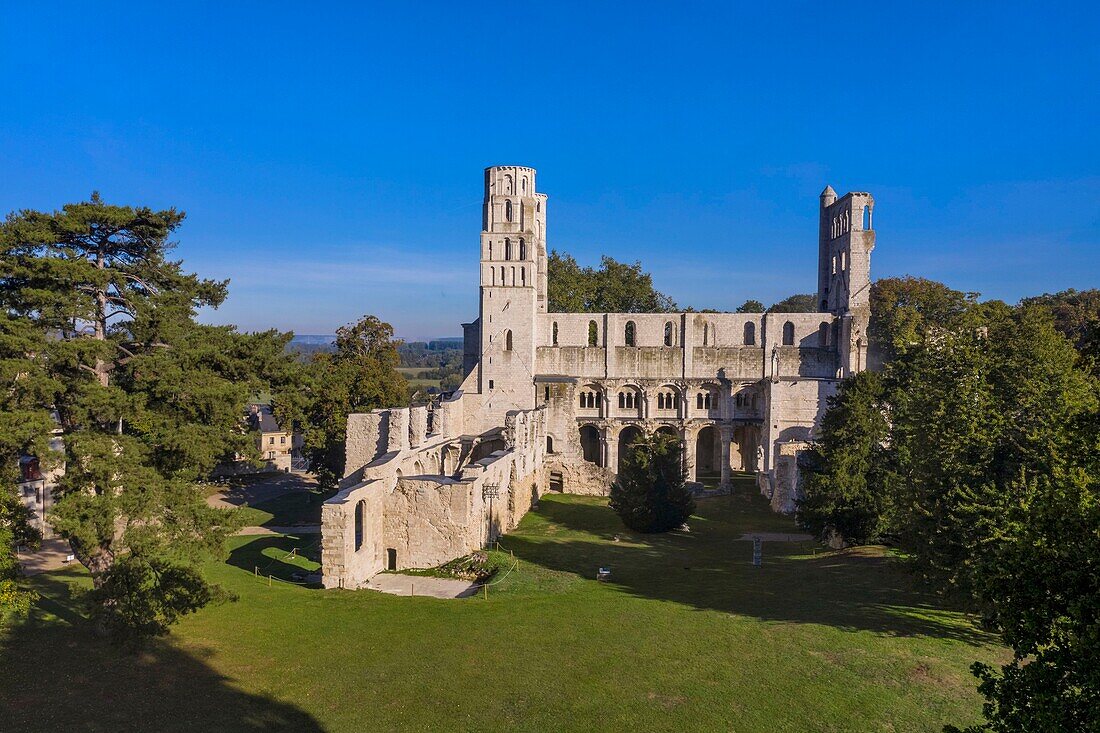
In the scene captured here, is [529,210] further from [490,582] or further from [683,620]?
[683,620]

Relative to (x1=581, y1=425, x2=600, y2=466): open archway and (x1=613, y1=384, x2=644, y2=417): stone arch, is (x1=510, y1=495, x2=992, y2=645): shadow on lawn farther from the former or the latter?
(x1=581, y1=425, x2=600, y2=466): open archway

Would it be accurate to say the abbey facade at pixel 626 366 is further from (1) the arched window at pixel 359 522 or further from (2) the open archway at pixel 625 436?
(1) the arched window at pixel 359 522

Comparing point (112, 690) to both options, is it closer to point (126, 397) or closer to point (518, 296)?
point (126, 397)

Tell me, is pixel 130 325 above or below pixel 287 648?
above

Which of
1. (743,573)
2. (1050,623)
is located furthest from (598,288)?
(1050,623)

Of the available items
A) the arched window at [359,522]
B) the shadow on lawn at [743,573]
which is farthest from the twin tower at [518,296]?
the arched window at [359,522]

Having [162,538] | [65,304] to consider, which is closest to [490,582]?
[162,538]

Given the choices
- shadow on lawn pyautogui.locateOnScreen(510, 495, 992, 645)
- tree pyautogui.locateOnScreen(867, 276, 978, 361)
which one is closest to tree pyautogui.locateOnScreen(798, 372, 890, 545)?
shadow on lawn pyautogui.locateOnScreen(510, 495, 992, 645)
